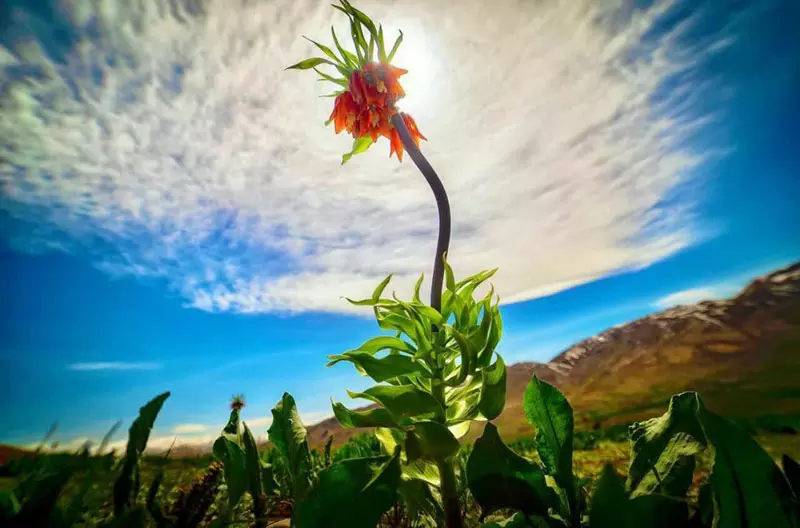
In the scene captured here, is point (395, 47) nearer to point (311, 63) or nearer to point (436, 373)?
point (311, 63)

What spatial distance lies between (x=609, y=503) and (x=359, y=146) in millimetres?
1425

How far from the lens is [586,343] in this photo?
647 inches

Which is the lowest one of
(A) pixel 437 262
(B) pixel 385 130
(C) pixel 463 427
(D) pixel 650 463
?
(D) pixel 650 463

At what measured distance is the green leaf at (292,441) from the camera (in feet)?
2.22

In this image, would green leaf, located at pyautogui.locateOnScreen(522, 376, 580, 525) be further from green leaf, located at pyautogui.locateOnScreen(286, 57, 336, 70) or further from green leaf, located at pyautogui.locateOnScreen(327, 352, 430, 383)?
green leaf, located at pyautogui.locateOnScreen(286, 57, 336, 70)

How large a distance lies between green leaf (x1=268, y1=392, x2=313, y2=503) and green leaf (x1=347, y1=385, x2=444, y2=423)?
192mm

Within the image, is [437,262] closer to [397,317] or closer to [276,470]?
[397,317]

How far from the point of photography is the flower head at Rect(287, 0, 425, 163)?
1392 millimetres

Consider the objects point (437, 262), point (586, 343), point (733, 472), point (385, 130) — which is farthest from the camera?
point (586, 343)

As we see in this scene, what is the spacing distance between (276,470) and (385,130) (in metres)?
1.26

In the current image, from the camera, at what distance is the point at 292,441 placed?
2.37 feet

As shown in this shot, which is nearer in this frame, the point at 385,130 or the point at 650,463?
the point at 650,463

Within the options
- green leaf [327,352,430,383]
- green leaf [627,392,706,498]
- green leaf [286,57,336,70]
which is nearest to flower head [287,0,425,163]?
green leaf [286,57,336,70]

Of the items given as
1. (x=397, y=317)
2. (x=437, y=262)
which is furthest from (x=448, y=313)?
(x=437, y=262)
